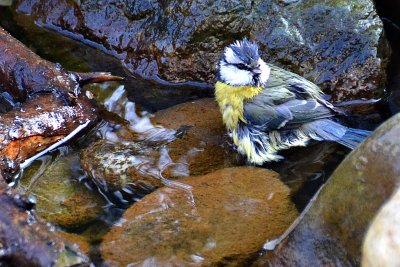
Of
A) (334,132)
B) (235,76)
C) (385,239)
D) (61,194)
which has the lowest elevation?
(61,194)

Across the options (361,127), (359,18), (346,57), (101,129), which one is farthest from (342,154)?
(101,129)

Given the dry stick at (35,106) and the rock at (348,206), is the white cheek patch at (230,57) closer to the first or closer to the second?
the dry stick at (35,106)

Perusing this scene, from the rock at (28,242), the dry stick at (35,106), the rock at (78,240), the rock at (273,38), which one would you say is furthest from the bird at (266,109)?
the rock at (28,242)

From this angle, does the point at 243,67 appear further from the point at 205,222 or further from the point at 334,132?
the point at 205,222

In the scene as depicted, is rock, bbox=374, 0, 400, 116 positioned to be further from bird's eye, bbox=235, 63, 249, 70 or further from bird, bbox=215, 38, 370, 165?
bird's eye, bbox=235, 63, 249, 70

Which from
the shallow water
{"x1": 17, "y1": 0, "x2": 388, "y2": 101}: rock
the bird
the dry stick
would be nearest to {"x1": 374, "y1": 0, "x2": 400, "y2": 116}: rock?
{"x1": 17, "y1": 0, "x2": 388, "y2": 101}: rock

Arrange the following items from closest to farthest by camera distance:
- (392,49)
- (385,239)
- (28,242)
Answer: (385,239) → (28,242) → (392,49)

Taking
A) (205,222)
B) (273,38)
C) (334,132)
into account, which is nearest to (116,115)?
(273,38)
